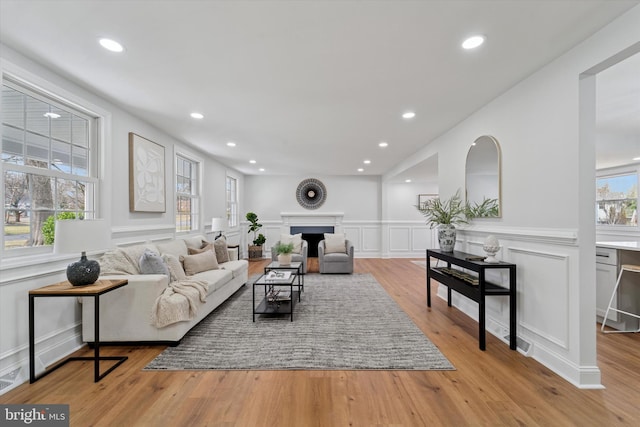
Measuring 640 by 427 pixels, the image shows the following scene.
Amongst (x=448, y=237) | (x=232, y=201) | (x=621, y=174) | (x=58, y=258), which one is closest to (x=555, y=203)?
(x=448, y=237)

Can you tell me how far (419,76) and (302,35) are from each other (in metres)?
1.14

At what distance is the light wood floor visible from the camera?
165 cm

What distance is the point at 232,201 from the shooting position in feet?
24.1

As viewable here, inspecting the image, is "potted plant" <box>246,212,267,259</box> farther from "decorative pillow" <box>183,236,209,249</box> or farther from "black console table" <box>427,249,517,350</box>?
"black console table" <box>427,249,517,350</box>

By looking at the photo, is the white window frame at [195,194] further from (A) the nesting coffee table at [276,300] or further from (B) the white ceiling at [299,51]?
(A) the nesting coffee table at [276,300]

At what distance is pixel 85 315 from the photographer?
2.53 m

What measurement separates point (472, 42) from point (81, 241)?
124 inches

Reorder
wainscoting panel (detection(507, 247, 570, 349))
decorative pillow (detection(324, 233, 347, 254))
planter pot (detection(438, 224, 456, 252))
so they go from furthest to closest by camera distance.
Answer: decorative pillow (detection(324, 233, 347, 254)) → planter pot (detection(438, 224, 456, 252)) → wainscoting panel (detection(507, 247, 570, 349))

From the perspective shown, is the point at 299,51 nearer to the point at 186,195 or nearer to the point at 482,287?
the point at 482,287

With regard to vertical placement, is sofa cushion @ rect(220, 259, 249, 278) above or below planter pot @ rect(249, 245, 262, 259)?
above

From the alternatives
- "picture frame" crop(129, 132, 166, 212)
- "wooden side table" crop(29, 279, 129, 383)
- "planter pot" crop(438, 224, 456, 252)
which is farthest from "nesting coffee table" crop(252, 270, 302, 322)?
"planter pot" crop(438, 224, 456, 252)

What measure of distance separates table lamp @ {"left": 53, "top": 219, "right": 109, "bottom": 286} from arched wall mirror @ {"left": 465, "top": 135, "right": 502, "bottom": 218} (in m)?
3.63

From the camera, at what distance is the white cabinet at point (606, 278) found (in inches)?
115

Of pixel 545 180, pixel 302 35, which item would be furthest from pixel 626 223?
pixel 302 35
